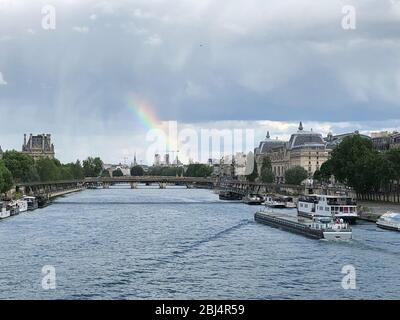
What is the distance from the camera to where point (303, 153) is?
541ft

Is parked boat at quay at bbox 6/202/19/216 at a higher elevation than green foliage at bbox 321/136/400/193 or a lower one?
lower

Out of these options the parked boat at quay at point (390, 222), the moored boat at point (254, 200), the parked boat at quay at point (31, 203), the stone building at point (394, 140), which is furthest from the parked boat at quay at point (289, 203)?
the parked boat at quay at point (390, 222)

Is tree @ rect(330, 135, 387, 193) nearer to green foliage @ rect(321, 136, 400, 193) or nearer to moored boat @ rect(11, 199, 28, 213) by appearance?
green foliage @ rect(321, 136, 400, 193)

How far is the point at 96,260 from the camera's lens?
40.9 meters

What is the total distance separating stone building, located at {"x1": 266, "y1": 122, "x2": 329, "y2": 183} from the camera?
164250 mm

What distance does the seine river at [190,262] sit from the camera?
103ft

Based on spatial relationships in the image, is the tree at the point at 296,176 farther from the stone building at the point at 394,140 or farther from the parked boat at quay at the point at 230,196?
the stone building at the point at 394,140

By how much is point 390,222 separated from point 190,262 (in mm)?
25290

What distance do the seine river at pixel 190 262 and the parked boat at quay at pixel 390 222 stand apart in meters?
0.98

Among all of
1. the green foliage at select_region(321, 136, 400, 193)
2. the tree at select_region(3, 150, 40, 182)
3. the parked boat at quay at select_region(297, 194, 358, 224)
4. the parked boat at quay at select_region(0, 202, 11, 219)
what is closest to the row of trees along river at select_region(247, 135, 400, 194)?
the green foliage at select_region(321, 136, 400, 193)

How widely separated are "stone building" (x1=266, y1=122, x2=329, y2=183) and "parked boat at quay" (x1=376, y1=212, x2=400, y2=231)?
310ft

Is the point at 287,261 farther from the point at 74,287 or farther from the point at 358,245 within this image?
the point at 74,287
